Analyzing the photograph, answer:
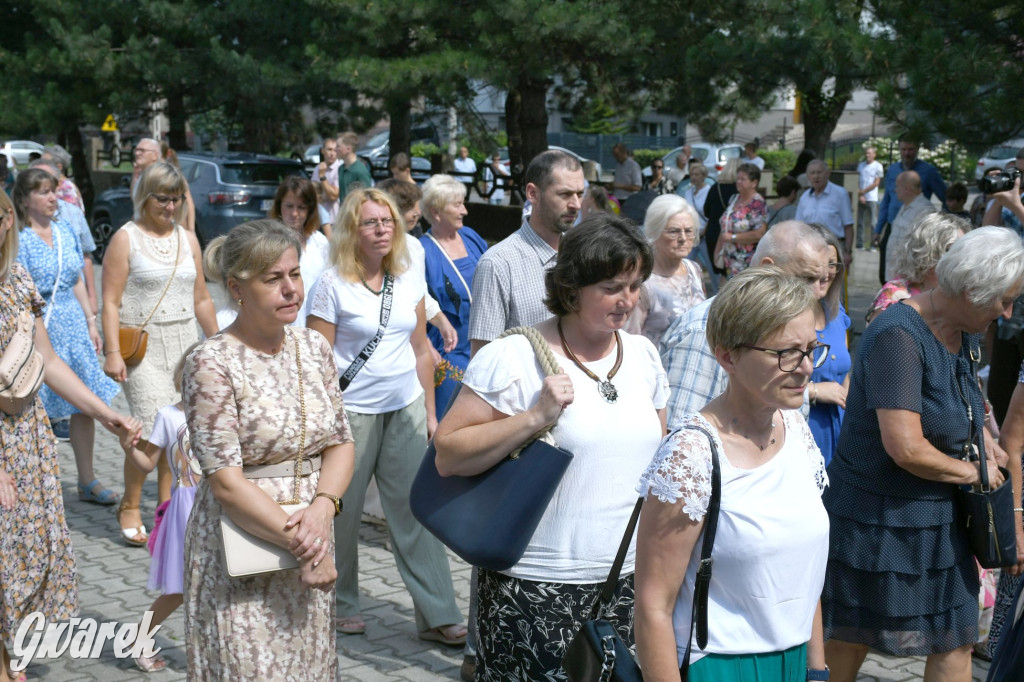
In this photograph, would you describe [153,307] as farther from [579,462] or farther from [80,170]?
[80,170]

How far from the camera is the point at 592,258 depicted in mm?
3264

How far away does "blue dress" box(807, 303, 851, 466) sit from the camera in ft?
14.3

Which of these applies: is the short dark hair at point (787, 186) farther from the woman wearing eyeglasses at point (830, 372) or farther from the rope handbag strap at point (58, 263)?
the woman wearing eyeglasses at point (830, 372)

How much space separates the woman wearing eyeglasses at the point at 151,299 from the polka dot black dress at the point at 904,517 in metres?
3.80

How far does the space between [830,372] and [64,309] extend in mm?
4690

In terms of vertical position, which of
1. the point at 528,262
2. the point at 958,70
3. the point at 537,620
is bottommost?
the point at 537,620

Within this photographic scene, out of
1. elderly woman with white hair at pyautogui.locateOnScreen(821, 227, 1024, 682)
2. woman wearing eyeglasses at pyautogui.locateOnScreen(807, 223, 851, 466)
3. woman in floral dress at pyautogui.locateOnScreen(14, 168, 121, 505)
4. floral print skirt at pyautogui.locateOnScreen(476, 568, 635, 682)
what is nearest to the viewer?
floral print skirt at pyautogui.locateOnScreen(476, 568, 635, 682)

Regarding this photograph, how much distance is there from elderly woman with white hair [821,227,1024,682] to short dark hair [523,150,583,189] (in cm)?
147

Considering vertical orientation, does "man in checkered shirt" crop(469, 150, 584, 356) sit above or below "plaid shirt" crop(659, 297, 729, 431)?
above

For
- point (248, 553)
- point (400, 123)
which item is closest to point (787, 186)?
point (400, 123)

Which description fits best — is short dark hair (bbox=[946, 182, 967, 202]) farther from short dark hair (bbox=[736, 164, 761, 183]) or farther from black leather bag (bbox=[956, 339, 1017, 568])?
black leather bag (bbox=[956, 339, 1017, 568])

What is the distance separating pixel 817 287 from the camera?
4270 millimetres

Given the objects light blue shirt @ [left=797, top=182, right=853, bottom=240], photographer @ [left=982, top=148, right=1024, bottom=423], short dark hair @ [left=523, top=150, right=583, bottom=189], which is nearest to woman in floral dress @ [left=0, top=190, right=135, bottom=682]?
short dark hair @ [left=523, top=150, right=583, bottom=189]

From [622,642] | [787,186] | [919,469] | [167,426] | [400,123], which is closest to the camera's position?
[622,642]
